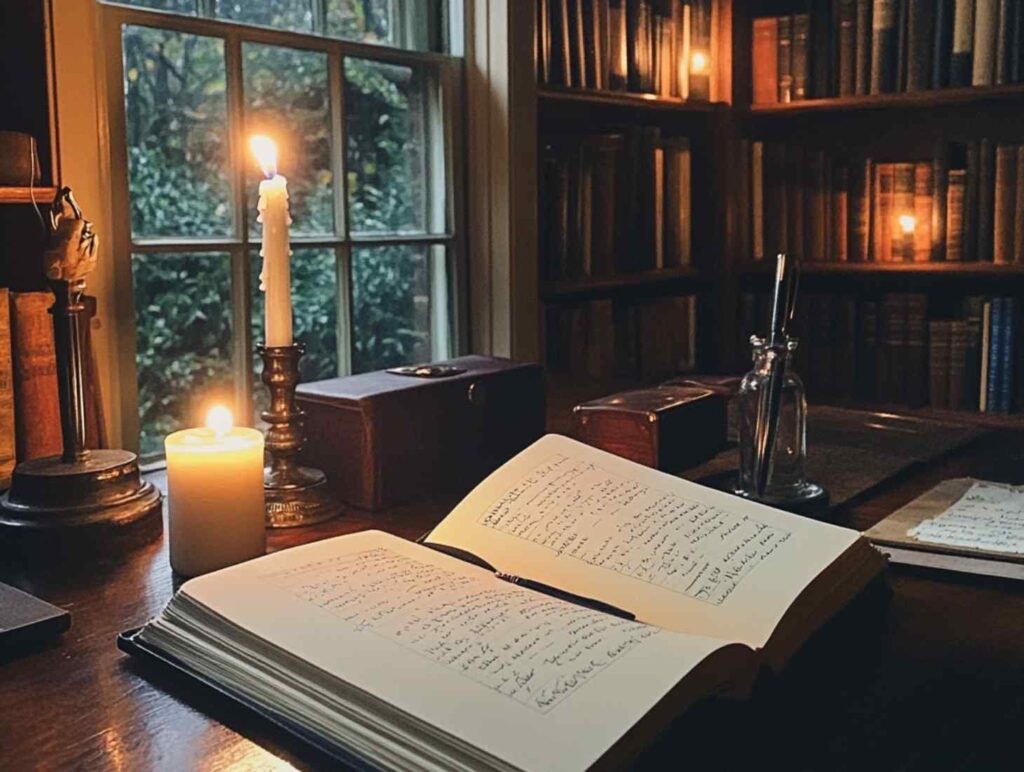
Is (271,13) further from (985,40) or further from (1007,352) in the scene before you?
(1007,352)

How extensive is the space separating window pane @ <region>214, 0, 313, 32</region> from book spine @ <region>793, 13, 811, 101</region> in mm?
1223

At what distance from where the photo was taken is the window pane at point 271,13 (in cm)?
176

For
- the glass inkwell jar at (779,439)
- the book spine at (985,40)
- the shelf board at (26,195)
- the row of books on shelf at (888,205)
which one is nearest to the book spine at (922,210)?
the row of books on shelf at (888,205)

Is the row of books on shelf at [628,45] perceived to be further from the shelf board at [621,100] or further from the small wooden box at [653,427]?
the small wooden box at [653,427]

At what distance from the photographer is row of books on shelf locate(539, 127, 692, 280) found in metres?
2.27

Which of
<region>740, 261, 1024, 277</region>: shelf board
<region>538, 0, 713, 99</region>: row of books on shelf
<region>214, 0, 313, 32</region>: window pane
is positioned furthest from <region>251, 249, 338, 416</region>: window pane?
<region>740, 261, 1024, 277</region>: shelf board

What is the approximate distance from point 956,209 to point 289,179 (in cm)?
143

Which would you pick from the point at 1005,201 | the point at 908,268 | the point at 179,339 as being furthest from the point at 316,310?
the point at 1005,201

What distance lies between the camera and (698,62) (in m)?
2.61

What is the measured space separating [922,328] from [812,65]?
2.08 feet

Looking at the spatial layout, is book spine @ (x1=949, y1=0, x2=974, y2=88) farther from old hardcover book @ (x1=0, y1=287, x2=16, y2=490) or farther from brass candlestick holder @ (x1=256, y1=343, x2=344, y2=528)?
old hardcover book @ (x1=0, y1=287, x2=16, y2=490)

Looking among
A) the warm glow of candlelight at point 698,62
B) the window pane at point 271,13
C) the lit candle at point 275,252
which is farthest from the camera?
the warm glow of candlelight at point 698,62

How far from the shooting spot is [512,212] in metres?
2.11

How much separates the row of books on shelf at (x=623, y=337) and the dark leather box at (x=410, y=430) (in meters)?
0.88
